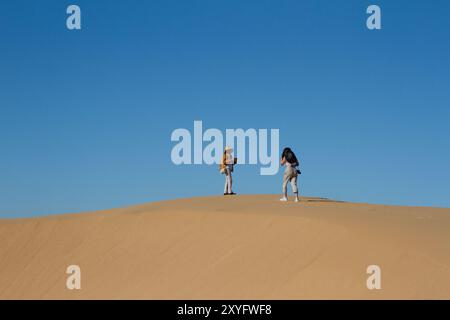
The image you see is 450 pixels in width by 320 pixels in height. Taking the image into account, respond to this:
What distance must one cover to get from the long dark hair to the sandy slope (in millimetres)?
1429

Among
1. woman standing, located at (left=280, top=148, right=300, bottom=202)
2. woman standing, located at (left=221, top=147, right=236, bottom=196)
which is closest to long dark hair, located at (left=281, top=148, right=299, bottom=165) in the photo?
woman standing, located at (left=280, top=148, right=300, bottom=202)

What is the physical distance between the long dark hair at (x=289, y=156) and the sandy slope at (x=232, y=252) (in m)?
1.43

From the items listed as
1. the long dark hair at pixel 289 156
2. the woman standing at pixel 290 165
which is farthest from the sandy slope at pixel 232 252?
the long dark hair at pixel 289 156

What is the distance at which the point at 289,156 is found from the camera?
1728 centimetres

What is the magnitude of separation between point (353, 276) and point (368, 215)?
434 cm

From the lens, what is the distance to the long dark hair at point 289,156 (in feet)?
56.7

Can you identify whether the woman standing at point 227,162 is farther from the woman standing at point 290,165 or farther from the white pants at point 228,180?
the woman standing at point 290,165

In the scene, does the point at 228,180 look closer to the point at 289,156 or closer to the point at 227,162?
the point at 227,162

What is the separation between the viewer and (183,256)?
1400 centimetres

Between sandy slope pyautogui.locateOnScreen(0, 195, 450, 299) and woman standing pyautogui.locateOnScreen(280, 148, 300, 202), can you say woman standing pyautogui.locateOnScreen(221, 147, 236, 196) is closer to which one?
sandy slope pyautogui.locateOnScreen(0, 195, 450, 299)
